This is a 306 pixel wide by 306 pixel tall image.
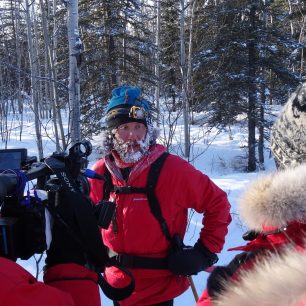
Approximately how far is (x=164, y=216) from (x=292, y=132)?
97 cm

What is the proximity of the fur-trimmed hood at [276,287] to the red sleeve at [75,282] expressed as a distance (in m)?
0.47

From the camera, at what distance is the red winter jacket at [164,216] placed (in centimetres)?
216

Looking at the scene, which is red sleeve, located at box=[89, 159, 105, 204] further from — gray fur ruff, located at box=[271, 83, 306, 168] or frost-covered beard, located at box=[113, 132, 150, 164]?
gray fur ruff, located at box=[271, 83, 306, 168]

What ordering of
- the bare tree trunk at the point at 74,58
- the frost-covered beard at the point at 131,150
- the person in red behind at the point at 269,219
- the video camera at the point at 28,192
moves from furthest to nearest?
the bare tree trunk at the point at 74,58, the frost-covered beard at the point at 131,150, the person in red behind at the point at 269,219, the video camera at the point at 28,192

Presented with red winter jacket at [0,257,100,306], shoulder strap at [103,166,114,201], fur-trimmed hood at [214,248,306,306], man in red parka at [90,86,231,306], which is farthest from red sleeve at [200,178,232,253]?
fur-trimmed hood at [214,248,306,306]

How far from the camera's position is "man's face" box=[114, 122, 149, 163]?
225cm

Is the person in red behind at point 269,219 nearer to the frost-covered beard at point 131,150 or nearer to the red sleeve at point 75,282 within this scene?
the red sleeve at point 75,282

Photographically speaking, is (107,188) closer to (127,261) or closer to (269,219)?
(127,261)

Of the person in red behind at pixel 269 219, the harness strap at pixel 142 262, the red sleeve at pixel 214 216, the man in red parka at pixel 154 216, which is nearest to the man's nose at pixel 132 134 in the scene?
the man in red parka at pixel 154 216

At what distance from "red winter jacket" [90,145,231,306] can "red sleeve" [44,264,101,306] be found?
1057 millimetres

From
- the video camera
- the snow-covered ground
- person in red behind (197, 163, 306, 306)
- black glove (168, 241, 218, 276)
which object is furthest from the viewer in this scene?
the snow-covered ground

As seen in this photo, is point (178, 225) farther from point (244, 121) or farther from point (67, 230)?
point (244, 121)

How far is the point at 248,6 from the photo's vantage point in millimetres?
14336

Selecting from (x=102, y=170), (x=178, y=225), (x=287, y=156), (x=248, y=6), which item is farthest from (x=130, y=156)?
(x=248, y=6)
